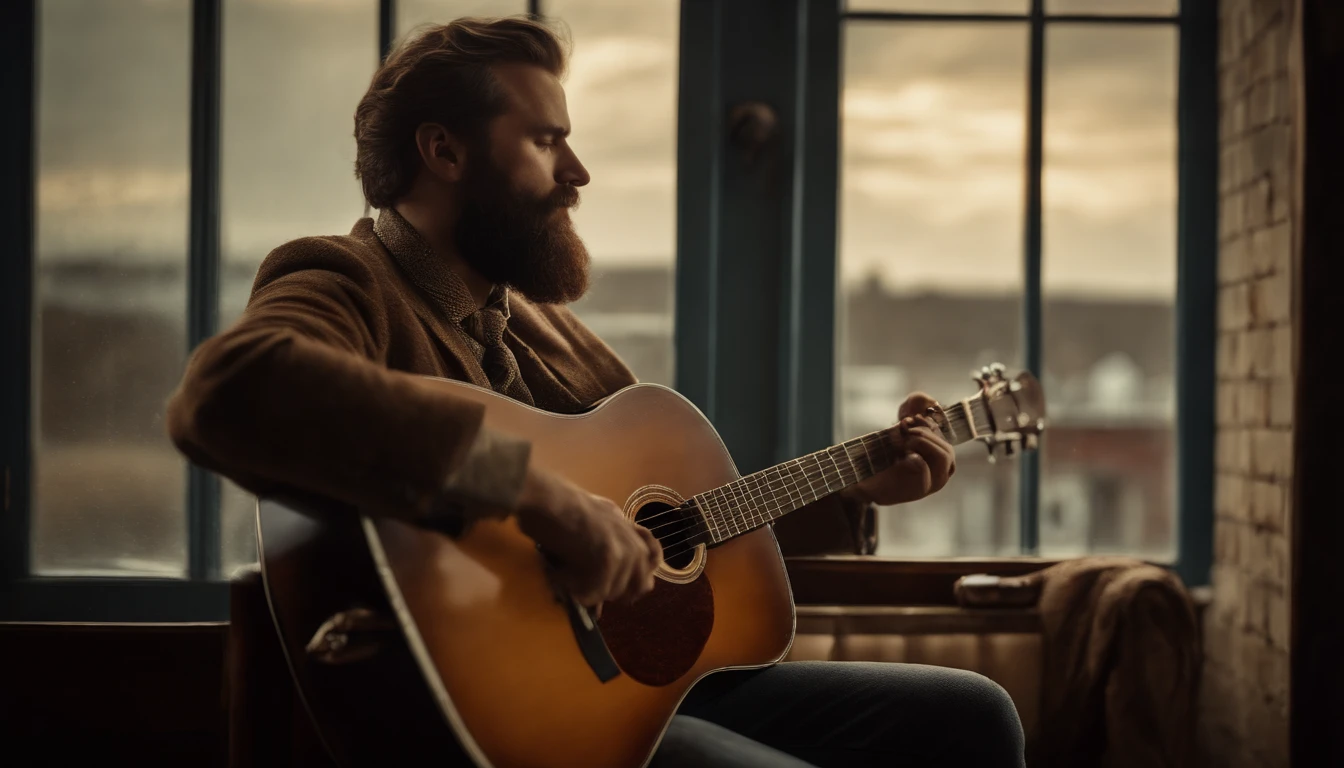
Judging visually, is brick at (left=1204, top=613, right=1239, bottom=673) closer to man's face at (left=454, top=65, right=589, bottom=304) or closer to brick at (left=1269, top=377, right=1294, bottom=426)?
brick at (left=1269, top=377, right=1294, bottom=426)

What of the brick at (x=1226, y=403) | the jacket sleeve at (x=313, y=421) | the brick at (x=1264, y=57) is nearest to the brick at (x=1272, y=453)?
the brick at (x=1226, y=403)

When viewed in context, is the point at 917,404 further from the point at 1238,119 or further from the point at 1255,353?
the point at 1238,119

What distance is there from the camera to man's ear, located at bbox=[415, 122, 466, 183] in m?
1.46

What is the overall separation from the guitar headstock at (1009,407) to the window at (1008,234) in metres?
0.50

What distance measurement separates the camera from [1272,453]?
2.05 m

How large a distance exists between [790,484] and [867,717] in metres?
0.39

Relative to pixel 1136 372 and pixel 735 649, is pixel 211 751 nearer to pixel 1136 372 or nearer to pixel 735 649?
pixel 735 649

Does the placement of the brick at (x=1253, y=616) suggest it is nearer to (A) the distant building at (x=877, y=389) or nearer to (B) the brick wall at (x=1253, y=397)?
(B) the brick wall at (x=1253, y=397)

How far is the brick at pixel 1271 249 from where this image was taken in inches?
78.3

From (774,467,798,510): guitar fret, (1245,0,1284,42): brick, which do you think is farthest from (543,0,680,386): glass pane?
(1245,0,1284,42): brick

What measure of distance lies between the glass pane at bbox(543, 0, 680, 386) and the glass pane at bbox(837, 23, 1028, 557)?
42cm

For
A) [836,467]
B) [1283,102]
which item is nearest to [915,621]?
[836,467]

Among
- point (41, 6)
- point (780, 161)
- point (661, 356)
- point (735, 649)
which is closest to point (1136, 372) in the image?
point (780, 161)

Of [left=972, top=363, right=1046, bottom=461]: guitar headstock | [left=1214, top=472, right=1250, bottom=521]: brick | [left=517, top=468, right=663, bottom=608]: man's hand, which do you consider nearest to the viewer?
[left=517, top=468, right=663, bottom=608]: man's hand
